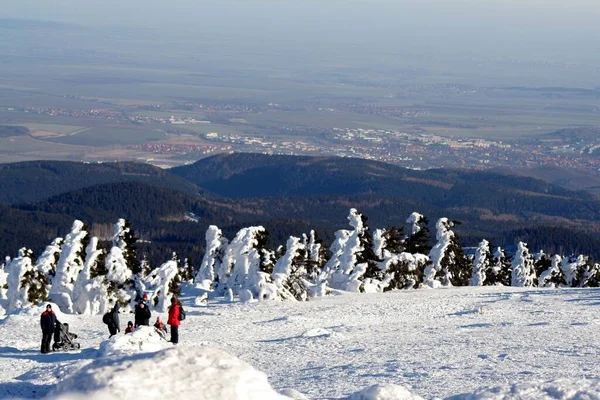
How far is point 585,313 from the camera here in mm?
34625

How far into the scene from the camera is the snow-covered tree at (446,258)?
56.8m

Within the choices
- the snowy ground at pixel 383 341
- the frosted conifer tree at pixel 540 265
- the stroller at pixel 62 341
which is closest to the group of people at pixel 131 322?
the stroller at pixel 62 341

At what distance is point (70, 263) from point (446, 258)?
22.8m

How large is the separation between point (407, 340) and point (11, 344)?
37.5 ft

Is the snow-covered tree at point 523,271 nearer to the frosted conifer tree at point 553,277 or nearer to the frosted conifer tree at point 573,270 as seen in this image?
the frosted conifer tree at point 553,277

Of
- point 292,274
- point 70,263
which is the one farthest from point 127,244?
point 292,274

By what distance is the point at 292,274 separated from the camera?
45.0 meters

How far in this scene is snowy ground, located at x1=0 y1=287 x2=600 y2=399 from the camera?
815 inches

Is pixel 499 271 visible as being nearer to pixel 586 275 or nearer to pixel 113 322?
pixel 586 275

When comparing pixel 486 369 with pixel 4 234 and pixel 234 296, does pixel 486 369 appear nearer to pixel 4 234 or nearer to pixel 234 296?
pixel 234 296

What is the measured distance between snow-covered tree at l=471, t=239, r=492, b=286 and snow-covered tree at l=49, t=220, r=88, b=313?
1424 inches

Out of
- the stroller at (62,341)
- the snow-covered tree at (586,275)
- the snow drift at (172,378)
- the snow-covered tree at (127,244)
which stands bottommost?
the snow-covered tree at (586,275)

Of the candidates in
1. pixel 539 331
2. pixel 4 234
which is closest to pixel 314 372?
pixel 539 331

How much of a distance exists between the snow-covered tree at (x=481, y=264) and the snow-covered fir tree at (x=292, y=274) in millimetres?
28371
